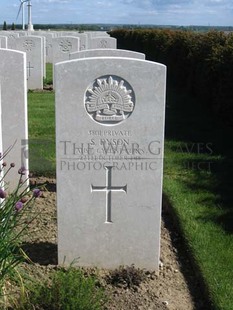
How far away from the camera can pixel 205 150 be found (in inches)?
307

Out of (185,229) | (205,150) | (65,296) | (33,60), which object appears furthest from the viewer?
(33,60)

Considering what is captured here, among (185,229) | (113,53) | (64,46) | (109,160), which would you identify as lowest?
(185,229)

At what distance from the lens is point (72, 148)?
156 inches

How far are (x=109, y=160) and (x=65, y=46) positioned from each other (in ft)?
40.1

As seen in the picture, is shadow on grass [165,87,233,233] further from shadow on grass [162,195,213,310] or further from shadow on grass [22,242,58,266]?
shadow on grass [22,242,58,266]

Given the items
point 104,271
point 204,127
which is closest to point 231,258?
point 104,271

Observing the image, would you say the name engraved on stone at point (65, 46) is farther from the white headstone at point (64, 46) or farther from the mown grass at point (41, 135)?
the mown grass at point (41, 135)

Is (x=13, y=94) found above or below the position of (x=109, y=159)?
above

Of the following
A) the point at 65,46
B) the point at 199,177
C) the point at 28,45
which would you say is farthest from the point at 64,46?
the point at 199,177

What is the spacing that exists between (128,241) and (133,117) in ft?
3.11

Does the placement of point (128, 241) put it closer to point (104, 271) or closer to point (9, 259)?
point (104, 271)

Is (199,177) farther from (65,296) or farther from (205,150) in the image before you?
(65,296)

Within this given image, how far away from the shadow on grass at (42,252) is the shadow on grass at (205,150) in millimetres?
1502

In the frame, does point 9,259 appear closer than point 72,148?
Yes
